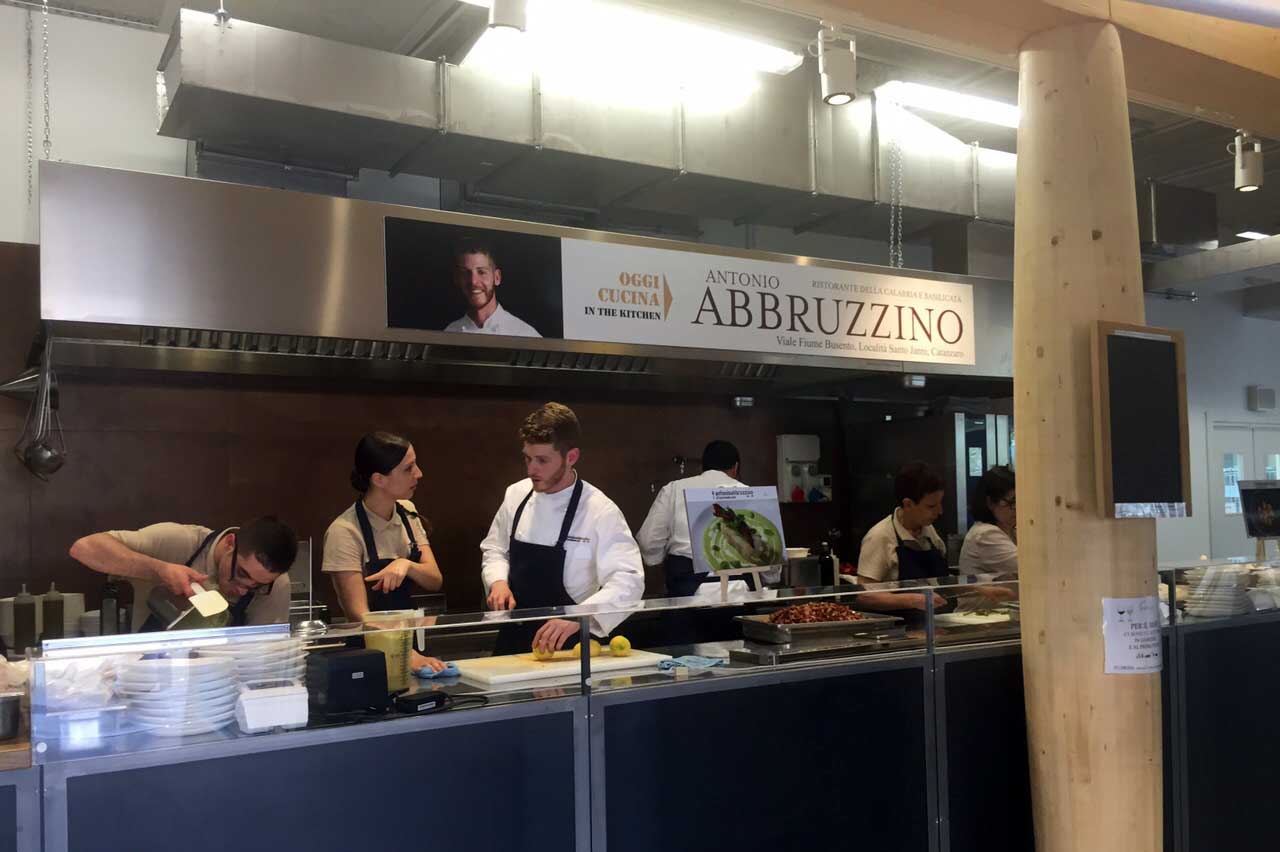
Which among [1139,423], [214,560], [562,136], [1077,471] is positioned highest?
[562,136]

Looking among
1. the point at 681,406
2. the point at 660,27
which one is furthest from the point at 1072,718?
the point at 681,406

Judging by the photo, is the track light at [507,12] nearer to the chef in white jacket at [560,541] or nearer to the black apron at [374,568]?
the chef in white jacket at [560,541]

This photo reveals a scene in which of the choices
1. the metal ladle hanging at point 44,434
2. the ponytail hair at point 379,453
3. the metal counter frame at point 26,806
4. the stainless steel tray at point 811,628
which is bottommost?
the metal counter frame at point 26,806

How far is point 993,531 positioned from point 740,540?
1883 mm

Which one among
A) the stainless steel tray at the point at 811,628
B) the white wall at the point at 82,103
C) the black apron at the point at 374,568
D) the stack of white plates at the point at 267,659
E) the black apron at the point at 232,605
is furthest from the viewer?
the white wall at the point at 82,103

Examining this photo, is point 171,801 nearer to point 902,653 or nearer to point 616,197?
point 902,653

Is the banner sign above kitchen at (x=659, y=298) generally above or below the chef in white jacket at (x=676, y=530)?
above

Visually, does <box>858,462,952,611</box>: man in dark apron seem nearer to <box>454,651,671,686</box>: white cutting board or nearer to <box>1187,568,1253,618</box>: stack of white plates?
<box>1187,568,1253,618</box>: stack of white plates

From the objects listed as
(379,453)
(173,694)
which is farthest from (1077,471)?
(379,453)

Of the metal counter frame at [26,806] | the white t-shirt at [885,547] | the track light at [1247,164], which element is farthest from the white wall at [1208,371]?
the metal counter frame at [26,806]

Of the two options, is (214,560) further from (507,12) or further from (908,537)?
(908,537)

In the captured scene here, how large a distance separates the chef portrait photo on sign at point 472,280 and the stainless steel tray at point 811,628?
2.01 meters

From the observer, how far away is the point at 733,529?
334cm

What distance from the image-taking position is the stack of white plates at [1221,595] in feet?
12.2
